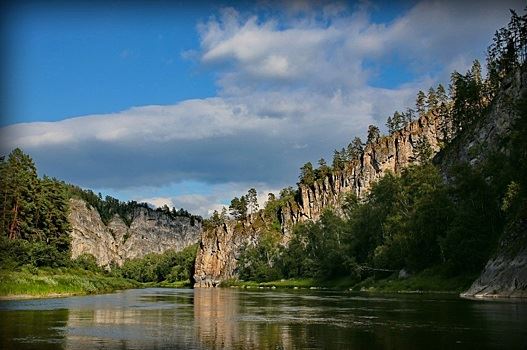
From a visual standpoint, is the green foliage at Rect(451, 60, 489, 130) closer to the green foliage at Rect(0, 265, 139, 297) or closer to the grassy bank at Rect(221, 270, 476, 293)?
the grassy bank at Rect(221, 270, 476, 293)

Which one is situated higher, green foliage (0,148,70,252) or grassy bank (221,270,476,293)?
green foliage (0,148,70,252)

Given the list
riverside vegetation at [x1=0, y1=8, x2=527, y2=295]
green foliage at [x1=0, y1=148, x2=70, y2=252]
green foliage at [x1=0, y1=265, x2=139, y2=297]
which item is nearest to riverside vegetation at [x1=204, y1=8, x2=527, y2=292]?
riverside vegetation at [x1=0, y1=8, x2=527, y2=295]

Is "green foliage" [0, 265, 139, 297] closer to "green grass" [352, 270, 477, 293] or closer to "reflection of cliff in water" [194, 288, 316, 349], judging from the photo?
"reflection of cliff in water" [194, 288, 316, 349]

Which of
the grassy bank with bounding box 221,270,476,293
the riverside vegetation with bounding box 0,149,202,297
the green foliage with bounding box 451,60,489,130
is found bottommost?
the grassy bank with bounding box 221,270,476,293

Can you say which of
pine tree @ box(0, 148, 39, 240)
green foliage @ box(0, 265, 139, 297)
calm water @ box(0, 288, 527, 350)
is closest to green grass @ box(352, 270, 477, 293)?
calm water @ box(0, 288, 527, 350)

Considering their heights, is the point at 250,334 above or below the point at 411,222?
below

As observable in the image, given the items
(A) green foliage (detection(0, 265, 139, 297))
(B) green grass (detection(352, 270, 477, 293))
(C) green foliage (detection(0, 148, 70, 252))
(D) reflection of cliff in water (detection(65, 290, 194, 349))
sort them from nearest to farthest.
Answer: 1. (D) reflection of cliff in water (detection(65, 290, 194, 349))
2. (A) green foliage (detection(0, 265, 139, 297))
3. (B) green grass (detection(352, 270, 477, 293))
4. (C) green foliage (detection(0, 148, 70, 252))

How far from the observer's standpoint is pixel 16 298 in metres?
77.8

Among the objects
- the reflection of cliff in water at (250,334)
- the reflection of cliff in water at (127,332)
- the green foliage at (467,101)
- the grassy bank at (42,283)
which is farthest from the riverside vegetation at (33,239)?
the green foliage at (467,101)

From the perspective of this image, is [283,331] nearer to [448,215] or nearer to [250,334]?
[250,334]

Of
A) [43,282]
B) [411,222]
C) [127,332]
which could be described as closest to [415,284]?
[411,222]

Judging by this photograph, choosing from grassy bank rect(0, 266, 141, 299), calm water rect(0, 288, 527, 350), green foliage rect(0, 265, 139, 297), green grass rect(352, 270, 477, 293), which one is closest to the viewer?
calm water rect(0, 288, 527, 350)

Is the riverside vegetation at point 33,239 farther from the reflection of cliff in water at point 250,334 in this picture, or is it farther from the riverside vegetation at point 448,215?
the riverside vegetation at point 448,215

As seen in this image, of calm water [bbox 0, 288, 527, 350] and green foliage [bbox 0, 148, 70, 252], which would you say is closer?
calm water [bbox 0, 288, 527, 350]
